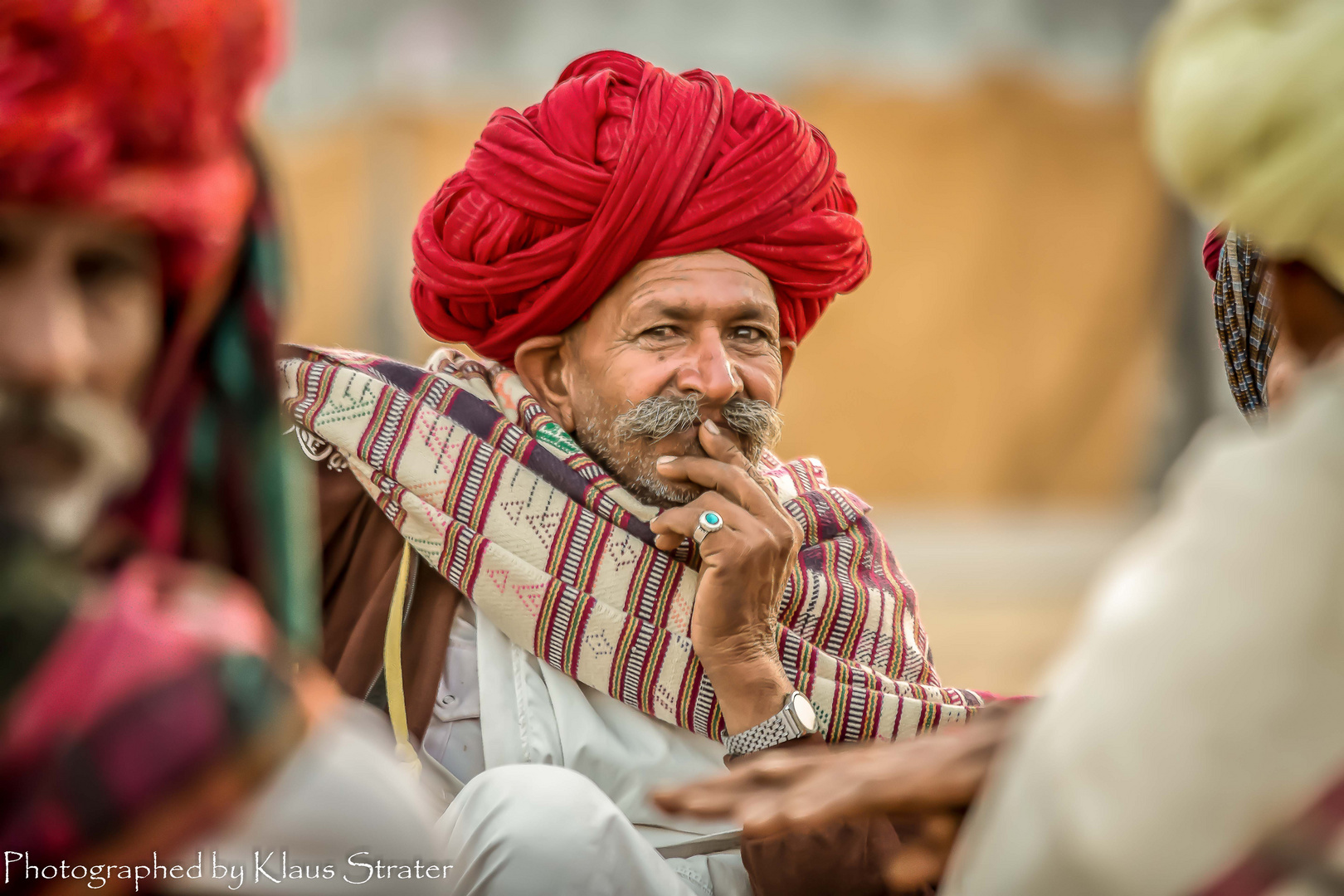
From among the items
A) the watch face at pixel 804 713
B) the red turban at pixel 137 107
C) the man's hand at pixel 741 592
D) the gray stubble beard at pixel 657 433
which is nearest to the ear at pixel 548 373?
the gray stubble beard at pixel 657 433

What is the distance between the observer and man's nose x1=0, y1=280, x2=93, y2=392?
1.14 metres

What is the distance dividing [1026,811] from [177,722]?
712 millimetres

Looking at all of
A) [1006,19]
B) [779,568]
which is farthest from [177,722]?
[1006,19]

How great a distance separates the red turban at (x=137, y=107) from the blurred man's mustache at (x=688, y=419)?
1387mm

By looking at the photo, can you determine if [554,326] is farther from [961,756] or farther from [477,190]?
[961,756]

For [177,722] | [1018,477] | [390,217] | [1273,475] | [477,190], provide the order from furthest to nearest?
[1018,477] → [390,217] → [477,190] → [1273,475] → [177,722]

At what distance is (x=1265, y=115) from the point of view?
1.28 meters

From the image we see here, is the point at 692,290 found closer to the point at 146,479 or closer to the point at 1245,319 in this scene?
the point at 1245,319

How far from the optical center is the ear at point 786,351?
Answer: 2.97 metres

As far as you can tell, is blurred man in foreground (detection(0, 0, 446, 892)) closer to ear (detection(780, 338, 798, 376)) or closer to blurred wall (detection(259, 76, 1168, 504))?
ear (detection(780, 338, 798, 376))

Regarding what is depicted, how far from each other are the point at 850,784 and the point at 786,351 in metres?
1.73

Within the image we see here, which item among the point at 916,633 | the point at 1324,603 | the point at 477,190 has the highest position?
the point at 477,190

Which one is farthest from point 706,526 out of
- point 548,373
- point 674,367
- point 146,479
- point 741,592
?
point 146,479

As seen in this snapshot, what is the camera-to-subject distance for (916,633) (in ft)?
9.21
